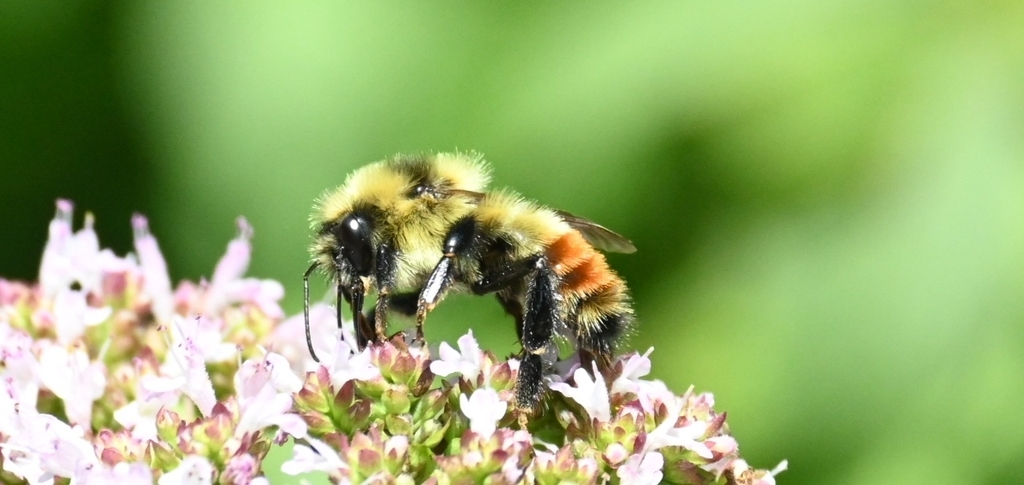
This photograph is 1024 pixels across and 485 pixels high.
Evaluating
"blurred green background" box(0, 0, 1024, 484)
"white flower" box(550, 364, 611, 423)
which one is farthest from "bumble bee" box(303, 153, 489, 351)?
"blurred green background" box(0, 0, 1024, 484)

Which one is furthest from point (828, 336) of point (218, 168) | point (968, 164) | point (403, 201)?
point (218, 168)

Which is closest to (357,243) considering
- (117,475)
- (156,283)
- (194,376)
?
(194,376)

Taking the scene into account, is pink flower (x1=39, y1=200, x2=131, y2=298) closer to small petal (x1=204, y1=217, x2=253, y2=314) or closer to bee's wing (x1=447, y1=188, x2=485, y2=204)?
small petal (x1=204, y1=217, x2=253, y2=314)

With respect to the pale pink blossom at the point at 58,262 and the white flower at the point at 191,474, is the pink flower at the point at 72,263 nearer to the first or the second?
the pale pink blossom at the point at 58,262

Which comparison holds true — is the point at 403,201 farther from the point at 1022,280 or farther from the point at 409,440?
the point at 1022,280

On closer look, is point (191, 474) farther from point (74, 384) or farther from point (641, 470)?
point (641, 470)

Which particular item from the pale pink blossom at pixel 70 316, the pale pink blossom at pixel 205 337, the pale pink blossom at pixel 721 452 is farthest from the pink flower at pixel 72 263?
the pale pink blossom at pixel 721 452
